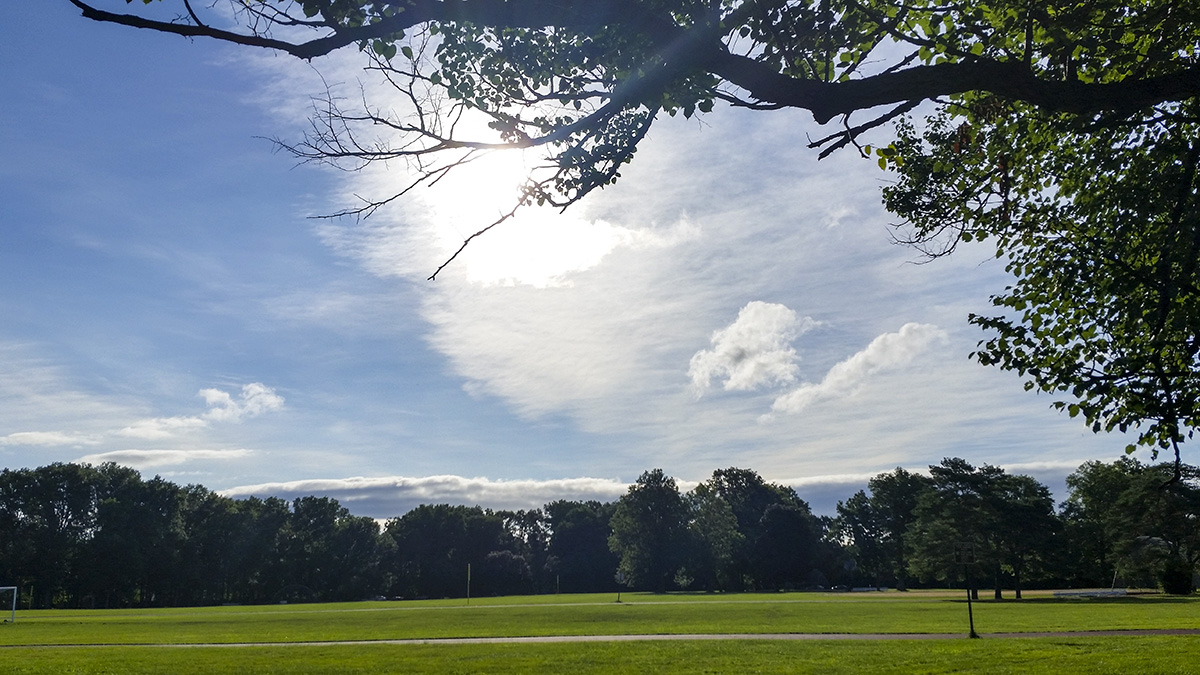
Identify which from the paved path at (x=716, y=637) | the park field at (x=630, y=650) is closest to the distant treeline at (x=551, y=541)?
the park field at (x=630, y=650)

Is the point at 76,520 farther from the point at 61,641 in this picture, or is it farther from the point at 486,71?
the point at 486,71

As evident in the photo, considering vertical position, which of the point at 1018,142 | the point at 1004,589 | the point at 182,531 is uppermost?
the point at 1018,142

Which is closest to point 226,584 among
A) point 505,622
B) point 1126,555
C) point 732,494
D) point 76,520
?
point 76,520

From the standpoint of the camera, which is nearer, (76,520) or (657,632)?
(657,632)

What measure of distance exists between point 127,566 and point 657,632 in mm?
91632

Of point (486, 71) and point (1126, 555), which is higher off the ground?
point (486, 71)

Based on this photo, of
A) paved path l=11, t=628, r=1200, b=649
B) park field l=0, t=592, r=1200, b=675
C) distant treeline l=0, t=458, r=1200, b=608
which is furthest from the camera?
distant treeline l=0, t=458, r=1200, b=608

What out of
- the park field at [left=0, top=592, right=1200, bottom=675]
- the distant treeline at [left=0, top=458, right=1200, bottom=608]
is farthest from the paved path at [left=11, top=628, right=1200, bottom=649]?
the distant treeline at [left=0, top=458, right=1200, bottom=608]

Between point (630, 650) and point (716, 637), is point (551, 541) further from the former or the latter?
point (630, 650)

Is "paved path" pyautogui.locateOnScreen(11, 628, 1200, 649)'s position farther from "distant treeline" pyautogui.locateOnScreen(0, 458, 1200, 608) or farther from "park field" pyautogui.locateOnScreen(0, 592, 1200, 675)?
"distant treeline" pyautogui.locateOnScreen(0, 458, 1200, 608)

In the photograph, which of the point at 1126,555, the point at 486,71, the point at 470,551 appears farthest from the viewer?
the point at 470,551

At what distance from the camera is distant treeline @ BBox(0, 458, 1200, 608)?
2933 inches

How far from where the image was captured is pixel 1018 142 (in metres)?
12.1

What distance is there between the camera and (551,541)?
135625 mm
